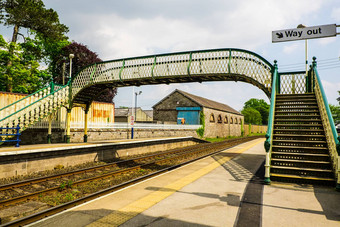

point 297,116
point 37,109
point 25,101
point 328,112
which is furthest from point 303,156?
point 25,101

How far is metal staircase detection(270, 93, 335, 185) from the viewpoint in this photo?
6939 millimetres

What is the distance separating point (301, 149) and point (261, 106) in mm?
97440

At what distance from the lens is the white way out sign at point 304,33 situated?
7590 mm

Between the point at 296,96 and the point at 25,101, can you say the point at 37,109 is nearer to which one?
the point at 25,101

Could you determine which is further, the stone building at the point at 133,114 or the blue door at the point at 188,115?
the stone building at the point at 133,114

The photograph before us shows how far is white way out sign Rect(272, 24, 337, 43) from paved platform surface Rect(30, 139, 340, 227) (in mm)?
5188

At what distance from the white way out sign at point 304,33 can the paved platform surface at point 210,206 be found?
5.19 m

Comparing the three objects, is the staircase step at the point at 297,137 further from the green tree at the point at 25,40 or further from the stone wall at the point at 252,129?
the stone wall at the point at 252,129

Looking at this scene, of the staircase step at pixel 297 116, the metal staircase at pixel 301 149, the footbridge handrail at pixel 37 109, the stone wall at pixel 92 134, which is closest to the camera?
the metal staircase at pixel 301 149

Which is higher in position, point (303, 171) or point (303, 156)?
point (303, 156)

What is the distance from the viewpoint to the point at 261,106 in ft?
322

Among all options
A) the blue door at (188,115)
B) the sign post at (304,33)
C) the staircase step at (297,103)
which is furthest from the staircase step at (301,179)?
the blue door at (188,115)

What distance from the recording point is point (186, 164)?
11.2 meters

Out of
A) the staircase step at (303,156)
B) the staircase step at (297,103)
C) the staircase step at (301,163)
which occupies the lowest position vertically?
the staircase step at (301,163)
